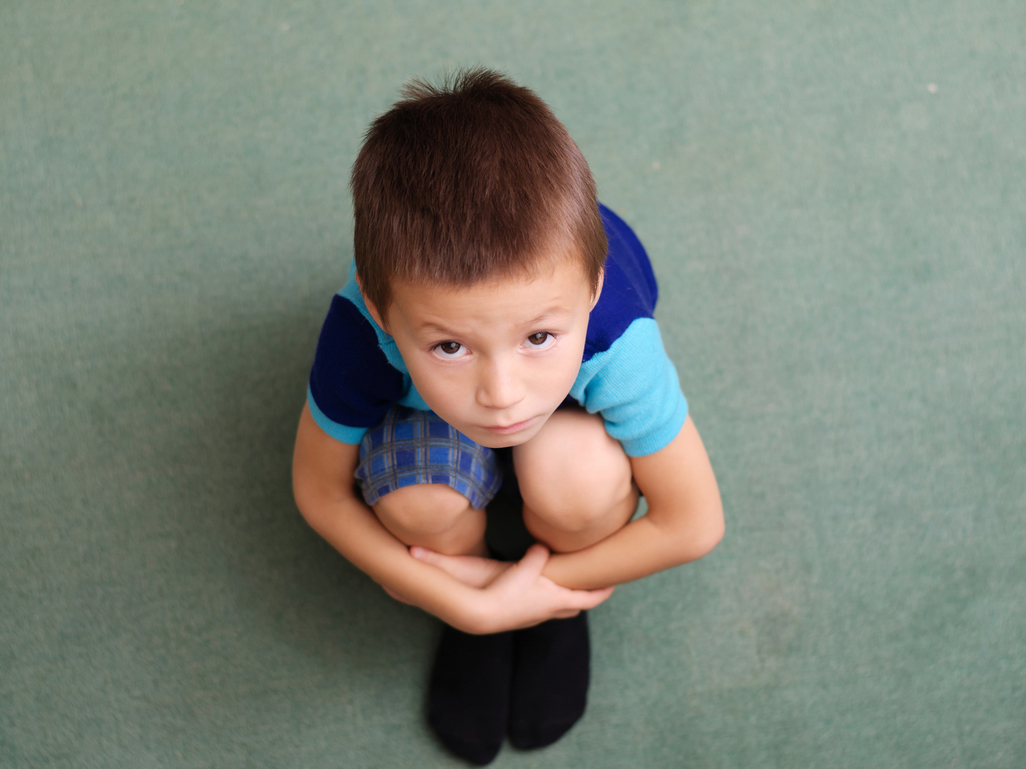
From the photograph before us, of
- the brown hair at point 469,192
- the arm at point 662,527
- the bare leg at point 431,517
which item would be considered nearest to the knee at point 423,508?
the bare leg at point 431,517

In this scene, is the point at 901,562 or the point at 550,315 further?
the point at 901,562

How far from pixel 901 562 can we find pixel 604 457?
0.45m

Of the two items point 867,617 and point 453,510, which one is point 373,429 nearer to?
point 453,510

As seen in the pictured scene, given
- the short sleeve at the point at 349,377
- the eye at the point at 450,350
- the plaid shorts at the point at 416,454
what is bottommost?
the plaid shorts at the point at 416,454

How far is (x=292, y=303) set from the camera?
991 millimetres

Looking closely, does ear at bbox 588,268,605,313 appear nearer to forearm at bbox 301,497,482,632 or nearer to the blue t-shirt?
the blue t-shirt

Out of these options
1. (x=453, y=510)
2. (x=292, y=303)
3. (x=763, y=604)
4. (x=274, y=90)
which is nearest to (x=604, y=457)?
(x=453, y=510)

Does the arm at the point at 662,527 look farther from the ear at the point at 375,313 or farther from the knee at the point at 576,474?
the ear at the point at 375,313

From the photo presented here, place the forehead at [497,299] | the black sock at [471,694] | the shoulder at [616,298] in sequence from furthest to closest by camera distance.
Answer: the black sock at [471,694] < the shoulder at [616,298] < the forehead at [497,299]

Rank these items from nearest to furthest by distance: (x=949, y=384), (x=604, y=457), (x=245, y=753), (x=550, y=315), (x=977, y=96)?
(x=550, y=315) < (x=604, y=457) < (x=245, y=753) < (x=949, y=384) < (x=977, y=96)

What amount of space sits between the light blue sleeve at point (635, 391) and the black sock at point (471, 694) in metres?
0.32

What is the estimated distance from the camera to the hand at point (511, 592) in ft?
2.57

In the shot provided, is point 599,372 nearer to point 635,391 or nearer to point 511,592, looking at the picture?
point 635,391

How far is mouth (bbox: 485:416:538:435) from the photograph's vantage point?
1.84ft
